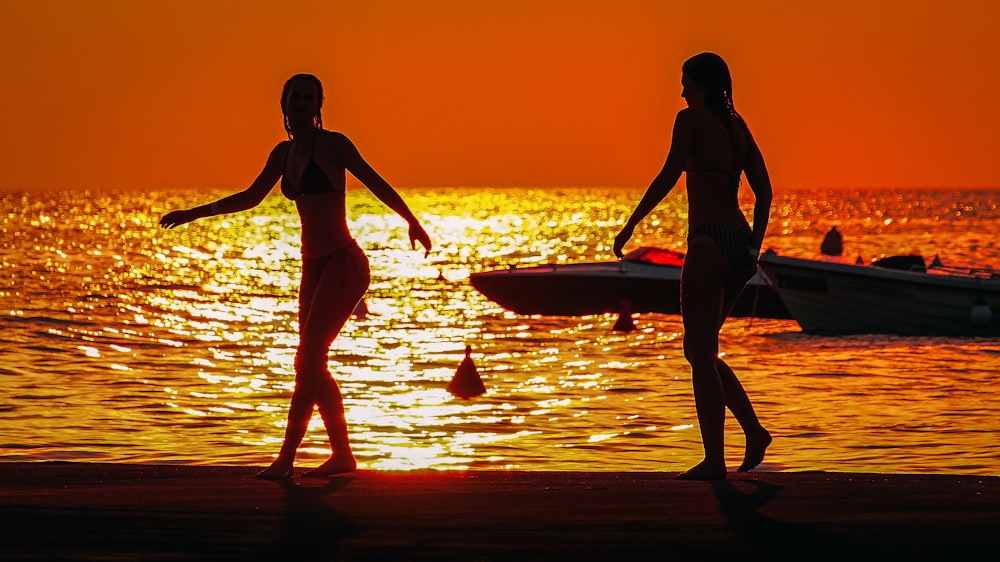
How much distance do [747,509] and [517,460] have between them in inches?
327

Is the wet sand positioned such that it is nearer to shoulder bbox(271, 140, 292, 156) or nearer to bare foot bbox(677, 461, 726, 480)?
bare foot bbox(677, 461, 726, 480)

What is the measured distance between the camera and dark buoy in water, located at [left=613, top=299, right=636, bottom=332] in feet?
113

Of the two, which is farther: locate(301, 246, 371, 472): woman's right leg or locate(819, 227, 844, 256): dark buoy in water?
locate(819, 227, 844, 256): dark buoy in water

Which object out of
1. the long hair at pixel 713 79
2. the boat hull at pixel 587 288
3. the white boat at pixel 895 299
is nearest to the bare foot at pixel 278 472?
the long hair at pixel 713 79

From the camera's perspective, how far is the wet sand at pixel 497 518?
574cm

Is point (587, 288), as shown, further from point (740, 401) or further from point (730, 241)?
point (730, 241)

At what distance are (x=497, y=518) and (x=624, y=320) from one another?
28701mm

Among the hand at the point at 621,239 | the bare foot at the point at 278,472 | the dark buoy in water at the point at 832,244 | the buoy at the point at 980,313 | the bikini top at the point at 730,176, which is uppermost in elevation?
the bikini top at the point at 730,176

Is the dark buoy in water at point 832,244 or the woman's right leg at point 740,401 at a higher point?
the woman's right leg at point 740,401

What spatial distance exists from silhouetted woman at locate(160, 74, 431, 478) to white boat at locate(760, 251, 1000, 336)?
24.7m

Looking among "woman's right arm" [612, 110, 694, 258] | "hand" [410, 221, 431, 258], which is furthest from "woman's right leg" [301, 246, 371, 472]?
"woman's right arm" [612, 110, 694, 258]

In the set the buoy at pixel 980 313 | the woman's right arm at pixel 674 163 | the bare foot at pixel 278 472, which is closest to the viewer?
the woman's right arm at pixel 674 163

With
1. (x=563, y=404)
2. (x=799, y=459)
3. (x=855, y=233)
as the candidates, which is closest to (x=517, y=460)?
(x=799, y=459)

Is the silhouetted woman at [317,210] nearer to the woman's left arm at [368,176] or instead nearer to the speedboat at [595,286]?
the woman's left arm at [368,176]
